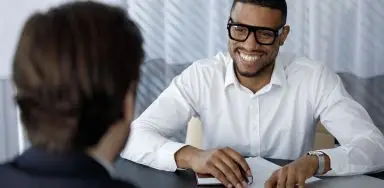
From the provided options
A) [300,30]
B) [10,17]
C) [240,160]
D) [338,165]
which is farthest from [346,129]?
[10,17]

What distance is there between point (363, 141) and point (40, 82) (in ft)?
3.83

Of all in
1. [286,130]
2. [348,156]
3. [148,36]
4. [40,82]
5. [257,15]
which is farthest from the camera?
[148,36]

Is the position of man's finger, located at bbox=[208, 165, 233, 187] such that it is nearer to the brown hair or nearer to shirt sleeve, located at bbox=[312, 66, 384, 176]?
shirt sleeve, located at bbox=[312, 66, 384, 176]

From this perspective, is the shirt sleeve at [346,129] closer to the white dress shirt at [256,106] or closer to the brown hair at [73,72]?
the white dress shirt at [256,106]

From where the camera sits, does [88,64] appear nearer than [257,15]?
Yes

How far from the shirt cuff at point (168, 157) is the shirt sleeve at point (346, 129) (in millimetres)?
438

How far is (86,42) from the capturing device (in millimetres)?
768

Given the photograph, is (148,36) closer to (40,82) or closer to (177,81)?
(177,81)

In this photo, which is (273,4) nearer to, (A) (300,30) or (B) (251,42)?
(B) (251,42)

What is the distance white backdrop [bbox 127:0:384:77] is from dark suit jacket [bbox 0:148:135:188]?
170 centimetres

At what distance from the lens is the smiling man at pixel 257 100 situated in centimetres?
183

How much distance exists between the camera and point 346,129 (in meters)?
1.76

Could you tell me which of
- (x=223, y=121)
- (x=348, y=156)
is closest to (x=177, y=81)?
(x=223, y=121)

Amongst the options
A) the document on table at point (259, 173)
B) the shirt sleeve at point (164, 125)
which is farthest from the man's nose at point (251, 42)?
the document on table at point (259, 173)
